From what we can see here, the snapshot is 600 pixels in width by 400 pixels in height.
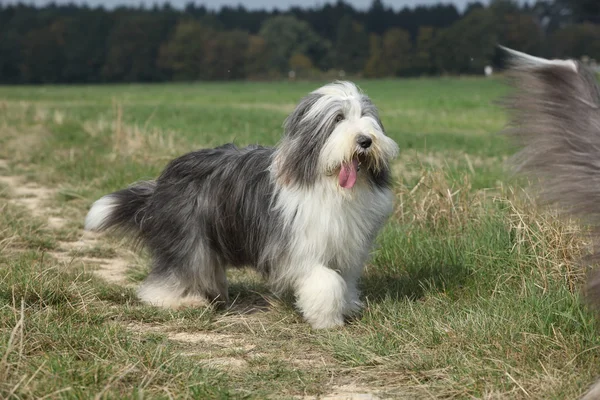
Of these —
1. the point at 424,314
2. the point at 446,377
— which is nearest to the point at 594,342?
the point at 446,377

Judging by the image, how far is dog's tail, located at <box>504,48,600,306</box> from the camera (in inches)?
121

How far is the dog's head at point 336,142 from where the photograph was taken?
475 centimetres

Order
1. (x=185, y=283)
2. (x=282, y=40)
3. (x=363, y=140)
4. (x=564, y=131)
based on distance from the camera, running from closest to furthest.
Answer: (x=564, y=131)
(x=363, y=140)
(x=185, y=283)
(x=282, y=40)

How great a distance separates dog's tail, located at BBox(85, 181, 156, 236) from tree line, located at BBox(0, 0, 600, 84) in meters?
52.4

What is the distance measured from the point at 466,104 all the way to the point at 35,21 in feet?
242

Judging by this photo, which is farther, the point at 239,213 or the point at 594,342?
the point at 239,213

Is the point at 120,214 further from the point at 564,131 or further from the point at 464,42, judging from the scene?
the point at 464,42

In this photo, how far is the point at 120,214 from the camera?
5941mm

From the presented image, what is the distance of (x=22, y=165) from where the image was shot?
1187 cm

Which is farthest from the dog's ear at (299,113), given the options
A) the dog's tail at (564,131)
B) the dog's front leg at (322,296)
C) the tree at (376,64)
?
the tree at (376,64)

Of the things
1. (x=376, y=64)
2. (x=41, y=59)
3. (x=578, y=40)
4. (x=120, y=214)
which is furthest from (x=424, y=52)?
(x=120, y=214)

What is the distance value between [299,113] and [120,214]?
5.19 feet

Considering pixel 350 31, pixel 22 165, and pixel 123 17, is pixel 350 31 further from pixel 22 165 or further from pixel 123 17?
pixel 22 165

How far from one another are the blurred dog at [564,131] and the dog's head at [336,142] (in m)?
1.66
